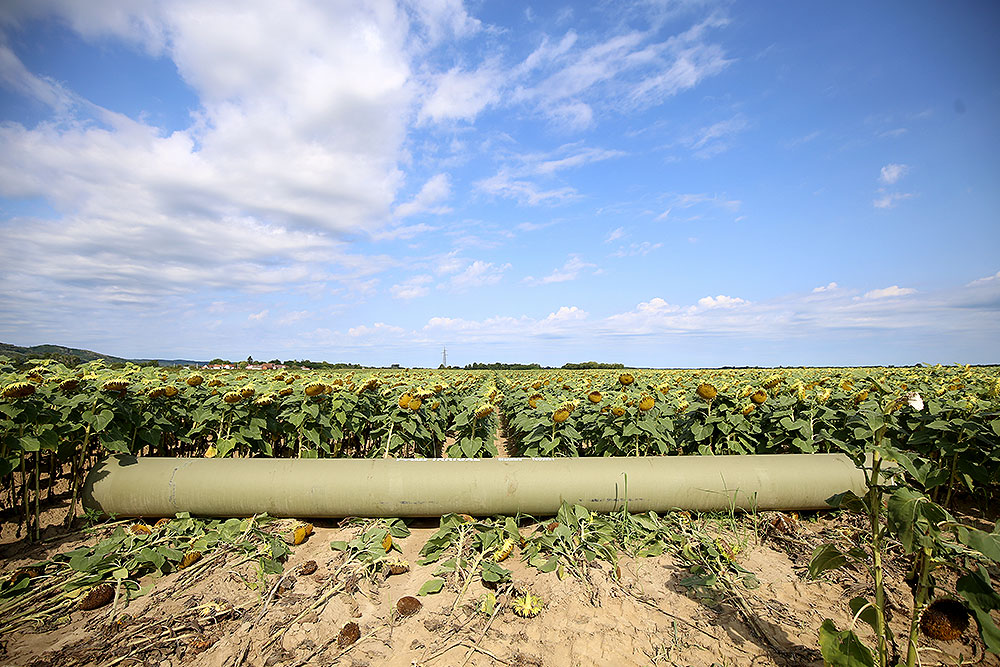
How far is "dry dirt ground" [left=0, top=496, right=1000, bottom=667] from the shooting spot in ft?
7.82

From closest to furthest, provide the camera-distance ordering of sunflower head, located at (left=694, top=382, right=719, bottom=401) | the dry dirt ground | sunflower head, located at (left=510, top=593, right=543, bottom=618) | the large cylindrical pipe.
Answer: the dry dirt ground → sunflower head, located at (left=510, top=593, right=543, bottom=618) → the large cylindrical pipe → sunflower head, located at (left=694, top=382, right=719, bottom=401)

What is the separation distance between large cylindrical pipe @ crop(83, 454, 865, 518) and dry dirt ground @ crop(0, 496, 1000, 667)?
440 millimetres

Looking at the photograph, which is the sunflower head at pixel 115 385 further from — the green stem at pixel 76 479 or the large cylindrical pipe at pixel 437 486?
the large cylindrical pipe at pixel 437 486

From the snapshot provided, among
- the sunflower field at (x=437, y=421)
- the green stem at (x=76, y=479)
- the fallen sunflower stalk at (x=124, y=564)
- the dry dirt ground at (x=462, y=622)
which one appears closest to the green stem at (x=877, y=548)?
the dry dirt ground at (x=462, y=622)

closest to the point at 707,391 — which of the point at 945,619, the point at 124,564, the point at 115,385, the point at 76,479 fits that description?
the point at 945,619

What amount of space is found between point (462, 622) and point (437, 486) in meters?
1.09

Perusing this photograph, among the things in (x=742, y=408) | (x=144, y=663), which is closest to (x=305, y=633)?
(x=144, y=663)

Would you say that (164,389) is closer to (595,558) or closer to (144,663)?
(144,663)

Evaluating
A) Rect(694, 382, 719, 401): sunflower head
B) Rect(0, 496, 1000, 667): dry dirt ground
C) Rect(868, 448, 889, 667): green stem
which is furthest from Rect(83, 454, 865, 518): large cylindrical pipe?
Rect(868, 448, 889, 667): green stem

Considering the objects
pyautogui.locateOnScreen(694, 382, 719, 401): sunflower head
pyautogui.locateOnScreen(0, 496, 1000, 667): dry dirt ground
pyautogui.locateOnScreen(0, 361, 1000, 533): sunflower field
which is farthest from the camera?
pyautogui.locateOnScreen(694, 382, 719, 401): sunflower head

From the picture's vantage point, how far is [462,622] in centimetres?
267

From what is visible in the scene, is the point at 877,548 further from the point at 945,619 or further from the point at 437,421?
the point at 437,421

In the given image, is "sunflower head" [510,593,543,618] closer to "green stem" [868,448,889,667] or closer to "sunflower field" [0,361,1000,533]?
"green stem" [868,448,889,667]

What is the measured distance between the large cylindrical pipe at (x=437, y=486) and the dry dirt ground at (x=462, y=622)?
0.44m
